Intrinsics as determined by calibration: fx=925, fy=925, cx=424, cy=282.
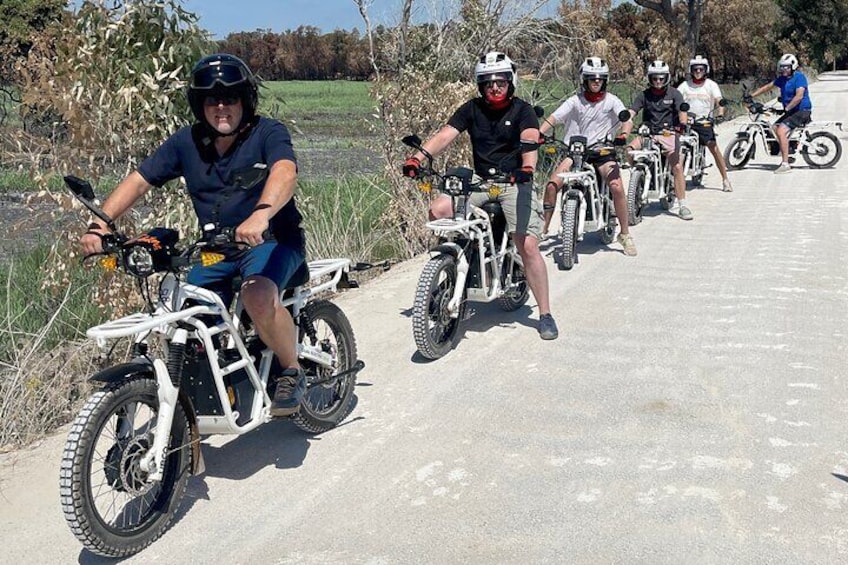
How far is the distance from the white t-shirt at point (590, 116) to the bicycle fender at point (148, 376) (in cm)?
633

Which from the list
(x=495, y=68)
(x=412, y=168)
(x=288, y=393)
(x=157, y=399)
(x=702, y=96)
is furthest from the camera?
(x=702, y=96)

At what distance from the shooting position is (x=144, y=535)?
3932mm

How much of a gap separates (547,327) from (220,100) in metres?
3.36

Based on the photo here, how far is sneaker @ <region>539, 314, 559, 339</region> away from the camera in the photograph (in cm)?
679

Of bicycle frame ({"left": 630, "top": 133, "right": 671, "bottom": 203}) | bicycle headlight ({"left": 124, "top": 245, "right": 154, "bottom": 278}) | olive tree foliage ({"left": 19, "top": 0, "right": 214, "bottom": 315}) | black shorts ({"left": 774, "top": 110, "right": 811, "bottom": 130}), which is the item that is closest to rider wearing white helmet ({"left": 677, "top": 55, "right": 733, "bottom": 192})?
bicycle frame ({"left": 630, "top": 133, "right": 671, "bottom": 203})

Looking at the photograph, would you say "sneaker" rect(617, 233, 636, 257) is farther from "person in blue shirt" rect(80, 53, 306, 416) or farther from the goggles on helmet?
the goggles on helmet

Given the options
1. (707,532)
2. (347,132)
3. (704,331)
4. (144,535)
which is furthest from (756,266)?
(347,132)

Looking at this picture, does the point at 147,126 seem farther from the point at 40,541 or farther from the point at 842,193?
the point at 842,193

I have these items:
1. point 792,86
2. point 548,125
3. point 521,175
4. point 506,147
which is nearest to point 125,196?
point 521,175

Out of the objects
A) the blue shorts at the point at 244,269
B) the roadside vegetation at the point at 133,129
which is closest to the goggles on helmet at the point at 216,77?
the blue shorts at the point at 244,269

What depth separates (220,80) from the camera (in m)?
4.18

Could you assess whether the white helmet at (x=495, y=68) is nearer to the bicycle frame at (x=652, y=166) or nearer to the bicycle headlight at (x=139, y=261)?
the bicycle headlight at (x=139, y=261)

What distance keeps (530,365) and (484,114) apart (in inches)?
78.8

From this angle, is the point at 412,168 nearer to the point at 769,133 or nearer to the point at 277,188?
the point at 277,188
